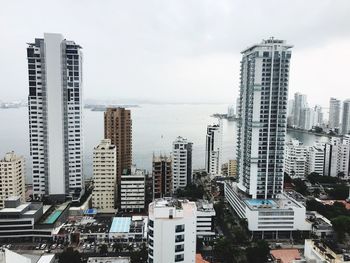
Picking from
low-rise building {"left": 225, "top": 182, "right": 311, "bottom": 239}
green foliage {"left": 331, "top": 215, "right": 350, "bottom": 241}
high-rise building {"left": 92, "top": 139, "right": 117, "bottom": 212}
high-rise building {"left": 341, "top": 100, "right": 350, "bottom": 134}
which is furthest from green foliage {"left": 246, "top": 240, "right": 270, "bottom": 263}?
high-rise building {"left": 341, "top": 100, "right": 350, "bottom": 134}

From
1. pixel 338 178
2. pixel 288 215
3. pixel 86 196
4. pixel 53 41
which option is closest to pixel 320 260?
pixel 288 215

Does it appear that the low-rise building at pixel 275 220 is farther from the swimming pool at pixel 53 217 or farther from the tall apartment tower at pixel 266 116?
the swimming pool at pixel 53 217

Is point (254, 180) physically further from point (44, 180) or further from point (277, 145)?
point (44, 180)

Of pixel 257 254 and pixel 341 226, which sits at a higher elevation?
pixel 341 226

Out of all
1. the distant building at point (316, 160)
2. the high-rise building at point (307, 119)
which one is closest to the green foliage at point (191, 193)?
the distant building at point (316, 160)

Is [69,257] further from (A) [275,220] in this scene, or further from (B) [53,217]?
(A) [275,220]

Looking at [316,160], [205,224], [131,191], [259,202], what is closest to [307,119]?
[316,160]

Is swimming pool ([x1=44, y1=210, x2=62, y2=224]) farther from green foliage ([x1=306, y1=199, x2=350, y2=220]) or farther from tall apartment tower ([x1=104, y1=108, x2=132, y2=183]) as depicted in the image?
green foliage ([x1=306, y1=199, x2=350, y2=220])
